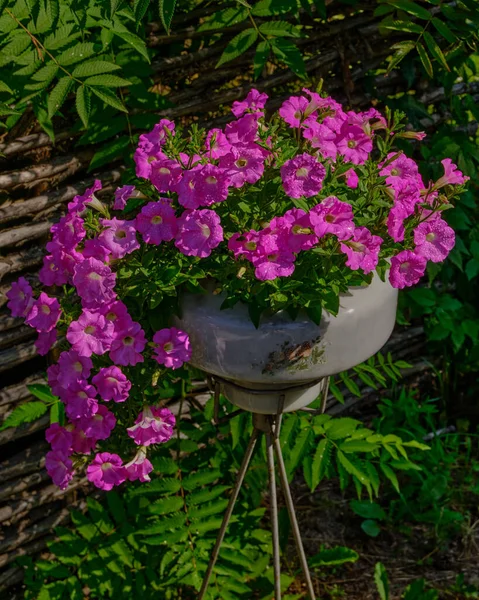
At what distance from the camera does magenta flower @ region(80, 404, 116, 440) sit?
1.44 m

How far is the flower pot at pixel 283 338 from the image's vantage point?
1.33 metres

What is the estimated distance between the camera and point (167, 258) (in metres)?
1.39

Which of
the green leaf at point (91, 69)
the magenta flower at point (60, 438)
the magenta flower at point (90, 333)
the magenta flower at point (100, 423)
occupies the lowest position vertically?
the magenta flower at point (60, 438)

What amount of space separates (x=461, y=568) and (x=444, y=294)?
98 cm

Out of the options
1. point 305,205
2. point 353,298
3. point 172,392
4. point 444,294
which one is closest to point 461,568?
point 444,294

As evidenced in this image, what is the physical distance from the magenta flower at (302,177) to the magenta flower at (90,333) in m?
0.39

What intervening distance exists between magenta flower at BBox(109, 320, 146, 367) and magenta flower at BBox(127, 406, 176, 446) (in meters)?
0.15

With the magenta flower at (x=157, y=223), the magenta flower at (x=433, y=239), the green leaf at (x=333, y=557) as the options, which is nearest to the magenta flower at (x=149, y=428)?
the magenta flower at (x=157, y=223)

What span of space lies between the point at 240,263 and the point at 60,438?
518mm

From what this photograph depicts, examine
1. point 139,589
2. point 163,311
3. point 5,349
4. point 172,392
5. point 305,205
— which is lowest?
point 139,589

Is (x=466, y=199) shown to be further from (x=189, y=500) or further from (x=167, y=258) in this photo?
(x=167, y=258)

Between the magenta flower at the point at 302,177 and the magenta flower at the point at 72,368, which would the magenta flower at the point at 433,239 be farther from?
the magenta flower at the point at 72,368

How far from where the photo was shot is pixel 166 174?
1.37 m

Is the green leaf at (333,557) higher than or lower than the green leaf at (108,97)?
lower
